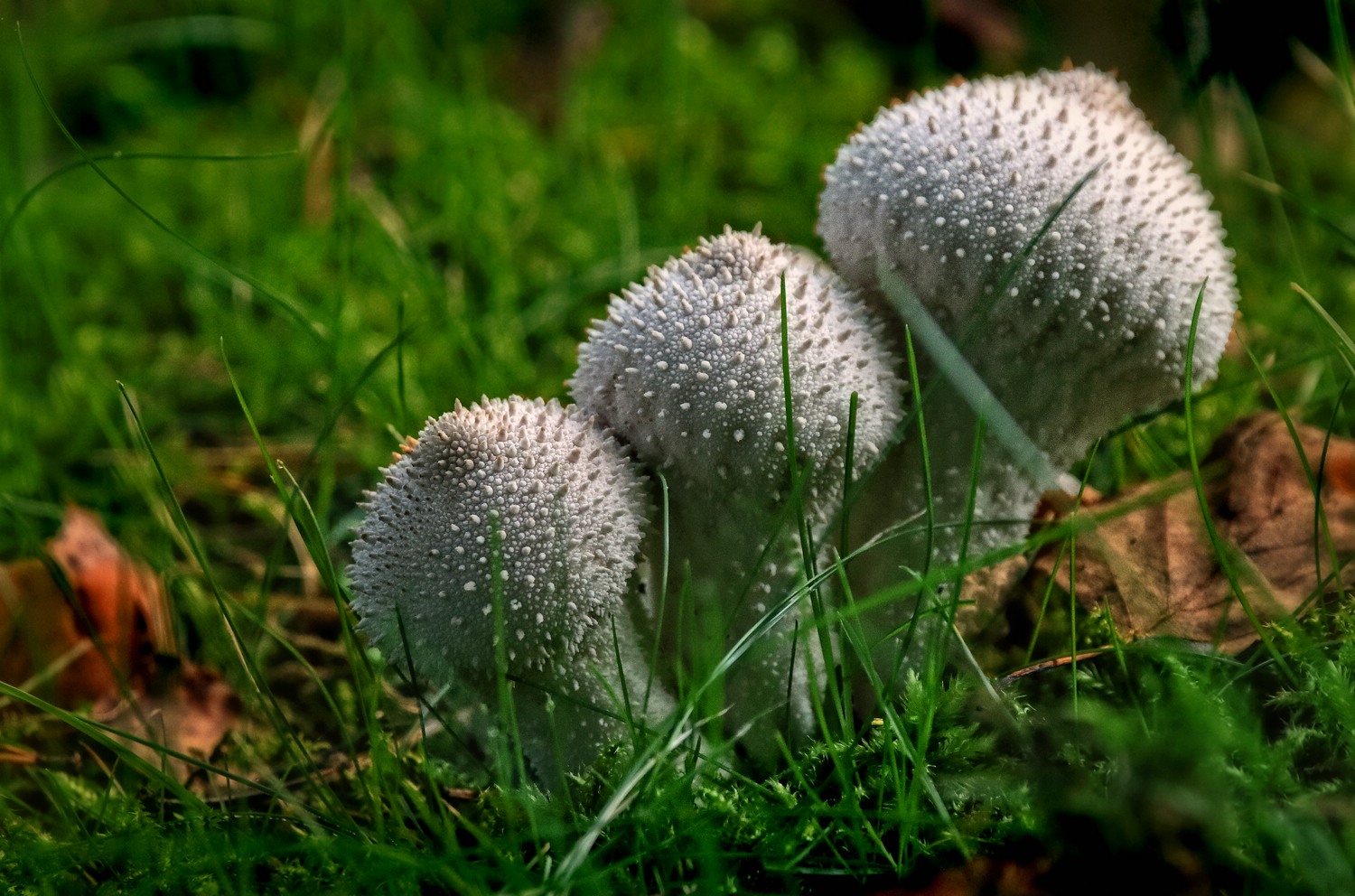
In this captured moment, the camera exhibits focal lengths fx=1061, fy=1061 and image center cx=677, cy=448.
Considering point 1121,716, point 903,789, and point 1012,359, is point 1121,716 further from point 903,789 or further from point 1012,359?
point 1012,359

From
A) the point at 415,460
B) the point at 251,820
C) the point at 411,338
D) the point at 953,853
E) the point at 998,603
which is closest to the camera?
the point at 953,853

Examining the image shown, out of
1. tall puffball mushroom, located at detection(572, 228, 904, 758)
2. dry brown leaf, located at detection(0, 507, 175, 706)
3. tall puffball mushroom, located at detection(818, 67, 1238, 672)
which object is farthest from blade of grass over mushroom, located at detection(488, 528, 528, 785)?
dry brown leaf, located at detection(0, 507, 175, 706)

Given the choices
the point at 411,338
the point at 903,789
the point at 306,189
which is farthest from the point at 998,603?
the point at 306,189

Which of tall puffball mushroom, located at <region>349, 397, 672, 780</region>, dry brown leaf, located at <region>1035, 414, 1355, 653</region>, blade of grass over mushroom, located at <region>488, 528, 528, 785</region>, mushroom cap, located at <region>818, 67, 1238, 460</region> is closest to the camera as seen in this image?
blade of grass over mushroom, located at <region>488, 528, 528, 785</region>

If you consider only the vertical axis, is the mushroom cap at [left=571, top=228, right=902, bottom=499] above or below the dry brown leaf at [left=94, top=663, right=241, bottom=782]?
above

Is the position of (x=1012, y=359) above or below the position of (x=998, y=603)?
above

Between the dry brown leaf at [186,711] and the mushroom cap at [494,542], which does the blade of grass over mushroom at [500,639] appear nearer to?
the mushroom cap at [494,542]

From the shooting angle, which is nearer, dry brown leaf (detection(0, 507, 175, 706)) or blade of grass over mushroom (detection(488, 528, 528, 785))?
blade of grass over mushroom (detection(488, 528, 528, 785))

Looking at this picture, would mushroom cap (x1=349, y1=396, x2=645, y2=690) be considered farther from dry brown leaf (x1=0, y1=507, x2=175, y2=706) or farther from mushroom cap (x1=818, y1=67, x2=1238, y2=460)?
dry brown leaf (x1=0, y1=507, x2=175, y2=706)
